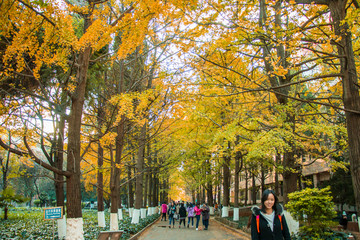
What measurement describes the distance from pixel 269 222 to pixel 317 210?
5.15 meters

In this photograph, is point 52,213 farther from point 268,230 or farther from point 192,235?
point 192,235

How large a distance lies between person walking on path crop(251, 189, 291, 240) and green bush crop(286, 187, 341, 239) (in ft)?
15.8

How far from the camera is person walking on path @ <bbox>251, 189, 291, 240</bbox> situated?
4.02 metres

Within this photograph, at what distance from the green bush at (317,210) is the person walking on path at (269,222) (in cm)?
482

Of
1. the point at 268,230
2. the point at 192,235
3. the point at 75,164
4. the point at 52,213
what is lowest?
the point at 192,235

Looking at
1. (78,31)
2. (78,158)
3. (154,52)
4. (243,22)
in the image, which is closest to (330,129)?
(243,22)

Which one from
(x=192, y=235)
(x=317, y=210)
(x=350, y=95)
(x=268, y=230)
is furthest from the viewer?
(x=192, y=235)

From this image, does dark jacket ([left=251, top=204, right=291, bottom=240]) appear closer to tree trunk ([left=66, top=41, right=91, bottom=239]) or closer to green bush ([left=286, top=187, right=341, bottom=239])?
green bush ([left=286, top=187, right=341, bottom=239])

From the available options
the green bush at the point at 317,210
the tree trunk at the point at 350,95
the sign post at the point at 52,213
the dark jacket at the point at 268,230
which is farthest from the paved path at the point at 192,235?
the dark jacket at the point at 268,230

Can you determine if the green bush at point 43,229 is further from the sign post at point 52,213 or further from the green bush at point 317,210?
the green bush at point 317,210

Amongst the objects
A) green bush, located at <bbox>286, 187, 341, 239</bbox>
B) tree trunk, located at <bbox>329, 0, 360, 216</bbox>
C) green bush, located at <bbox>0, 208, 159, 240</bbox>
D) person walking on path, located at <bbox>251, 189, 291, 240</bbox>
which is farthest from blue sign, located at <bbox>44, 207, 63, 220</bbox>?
tree trunk, located at <bbox>329, 0, 360, 216</bbox>

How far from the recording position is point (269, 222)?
13.3 feet

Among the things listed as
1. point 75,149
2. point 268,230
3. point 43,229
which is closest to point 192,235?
point 43,229

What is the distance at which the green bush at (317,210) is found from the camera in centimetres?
823
